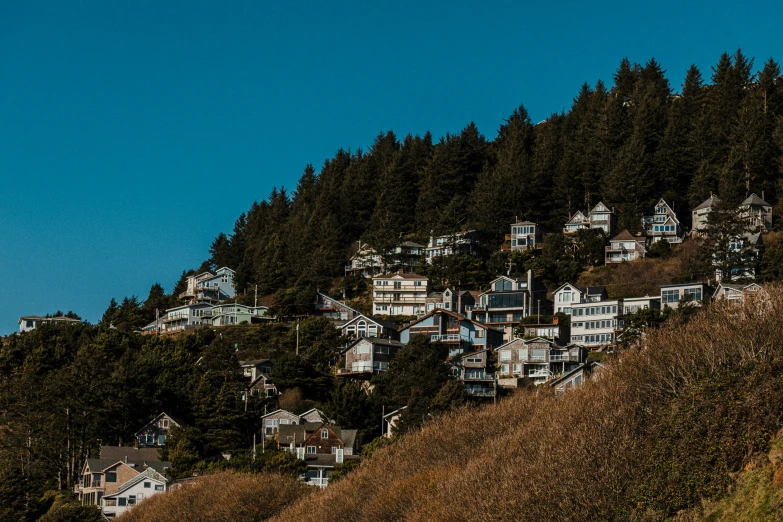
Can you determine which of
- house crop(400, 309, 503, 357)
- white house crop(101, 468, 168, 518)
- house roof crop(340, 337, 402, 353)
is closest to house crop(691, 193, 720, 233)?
house crop(400, 309, 503, 357)

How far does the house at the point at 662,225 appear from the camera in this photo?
104750mm

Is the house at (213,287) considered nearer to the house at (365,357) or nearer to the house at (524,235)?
the house at (524,235)

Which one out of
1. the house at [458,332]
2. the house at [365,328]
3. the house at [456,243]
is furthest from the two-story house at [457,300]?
the house at [456,243]

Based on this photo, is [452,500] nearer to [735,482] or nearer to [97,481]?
[735,482]

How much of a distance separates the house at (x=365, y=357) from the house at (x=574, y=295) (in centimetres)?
1705

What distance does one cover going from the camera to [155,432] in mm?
79750

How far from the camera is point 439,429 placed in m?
57.1

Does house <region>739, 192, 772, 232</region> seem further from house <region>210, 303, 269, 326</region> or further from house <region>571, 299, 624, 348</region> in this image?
house <region>210, 303, 269, 326</region>

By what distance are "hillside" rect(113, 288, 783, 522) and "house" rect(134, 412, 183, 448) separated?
25781 mm

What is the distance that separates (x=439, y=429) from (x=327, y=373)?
3207 cm

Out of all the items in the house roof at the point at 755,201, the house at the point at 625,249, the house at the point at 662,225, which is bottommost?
the house at the point at 625,249

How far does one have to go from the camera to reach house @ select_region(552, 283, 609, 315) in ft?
302

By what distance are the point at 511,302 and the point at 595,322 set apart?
970 cm

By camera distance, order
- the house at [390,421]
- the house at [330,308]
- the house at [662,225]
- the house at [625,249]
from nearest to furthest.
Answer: the house at [390,421] → the house at [625,249] → the house at [662,225] → the house at [330,308]
